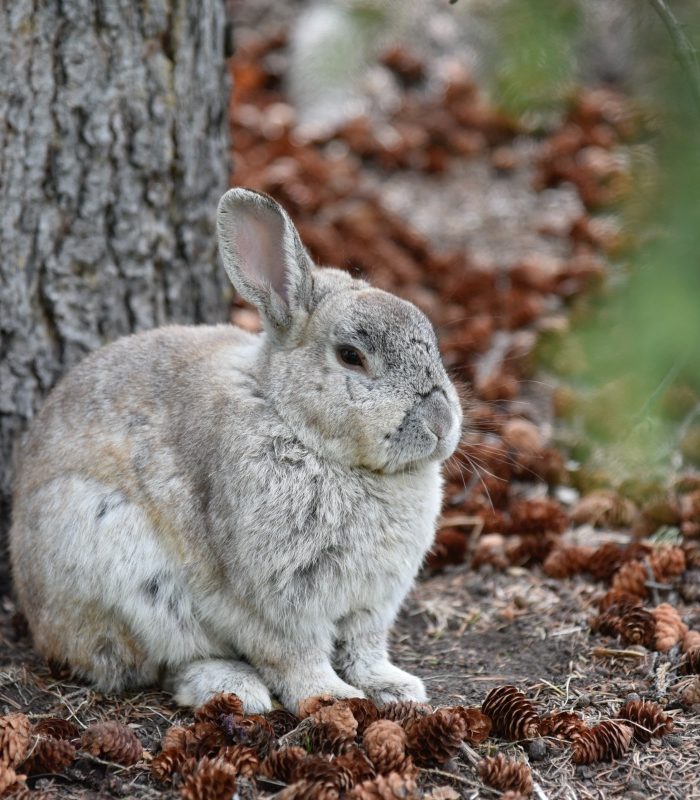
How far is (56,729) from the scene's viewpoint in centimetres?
348

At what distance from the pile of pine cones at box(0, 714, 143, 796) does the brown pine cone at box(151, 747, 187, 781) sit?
4.4 inches

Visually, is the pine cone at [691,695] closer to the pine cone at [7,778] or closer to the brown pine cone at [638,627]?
the brown pine cone at [638,627]

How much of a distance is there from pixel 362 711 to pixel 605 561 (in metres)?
1.56

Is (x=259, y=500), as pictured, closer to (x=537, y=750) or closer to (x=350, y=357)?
(x=350, y=357)

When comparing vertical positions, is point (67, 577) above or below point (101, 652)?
above

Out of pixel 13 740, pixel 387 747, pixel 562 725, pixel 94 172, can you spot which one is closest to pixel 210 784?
pixel 387 747

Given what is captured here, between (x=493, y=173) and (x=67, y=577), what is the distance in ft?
18.7

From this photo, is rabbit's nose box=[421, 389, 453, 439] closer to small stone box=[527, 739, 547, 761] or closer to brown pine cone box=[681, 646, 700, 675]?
small stone box=[527, 739, 547, 761]

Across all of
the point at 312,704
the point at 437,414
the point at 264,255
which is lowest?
the point at 312,704

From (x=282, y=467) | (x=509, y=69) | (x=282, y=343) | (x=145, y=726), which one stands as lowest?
(x=145, y=726)

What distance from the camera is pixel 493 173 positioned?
8.53 meters

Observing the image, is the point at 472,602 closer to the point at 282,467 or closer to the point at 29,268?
the point at 282,467

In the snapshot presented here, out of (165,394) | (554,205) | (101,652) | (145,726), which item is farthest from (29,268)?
(554,205)

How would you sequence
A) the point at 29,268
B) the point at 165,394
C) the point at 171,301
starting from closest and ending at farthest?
the point at 165,394
the point at 29,268
the point at 171,301
